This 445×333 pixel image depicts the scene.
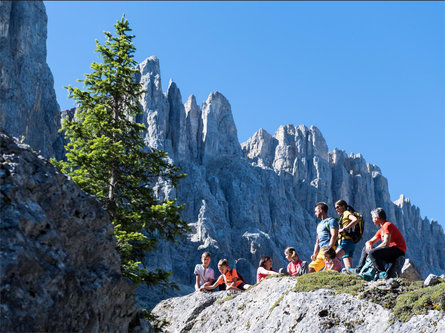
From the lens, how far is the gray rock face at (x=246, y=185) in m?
126

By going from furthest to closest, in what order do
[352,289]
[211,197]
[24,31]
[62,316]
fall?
[211,197] → [24,31] → [352,289] → [62,316]

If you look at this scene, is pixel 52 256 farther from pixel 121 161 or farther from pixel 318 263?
pixel 318 263

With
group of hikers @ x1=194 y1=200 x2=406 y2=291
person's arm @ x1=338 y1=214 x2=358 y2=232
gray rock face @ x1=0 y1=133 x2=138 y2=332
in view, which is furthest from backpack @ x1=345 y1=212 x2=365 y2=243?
gray rock face @ x1=0 y1=133 x2=138 y2=332

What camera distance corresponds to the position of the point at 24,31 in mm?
104875

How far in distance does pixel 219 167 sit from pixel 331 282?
140 m

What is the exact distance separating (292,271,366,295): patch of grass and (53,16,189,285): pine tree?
3.97 meters

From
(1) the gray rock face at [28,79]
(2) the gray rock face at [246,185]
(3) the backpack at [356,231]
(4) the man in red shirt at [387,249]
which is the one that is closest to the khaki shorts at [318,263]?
(3) the backpack at [356,231]

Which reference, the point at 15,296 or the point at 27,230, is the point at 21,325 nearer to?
the point at 15,296

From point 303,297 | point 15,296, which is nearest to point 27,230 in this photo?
point 15,296

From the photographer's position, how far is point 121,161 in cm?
1463

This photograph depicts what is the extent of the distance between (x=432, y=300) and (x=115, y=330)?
5598mm

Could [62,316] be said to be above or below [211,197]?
below

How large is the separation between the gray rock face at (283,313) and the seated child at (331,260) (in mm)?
1239

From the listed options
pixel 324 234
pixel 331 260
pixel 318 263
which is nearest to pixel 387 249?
pixel 331 260
